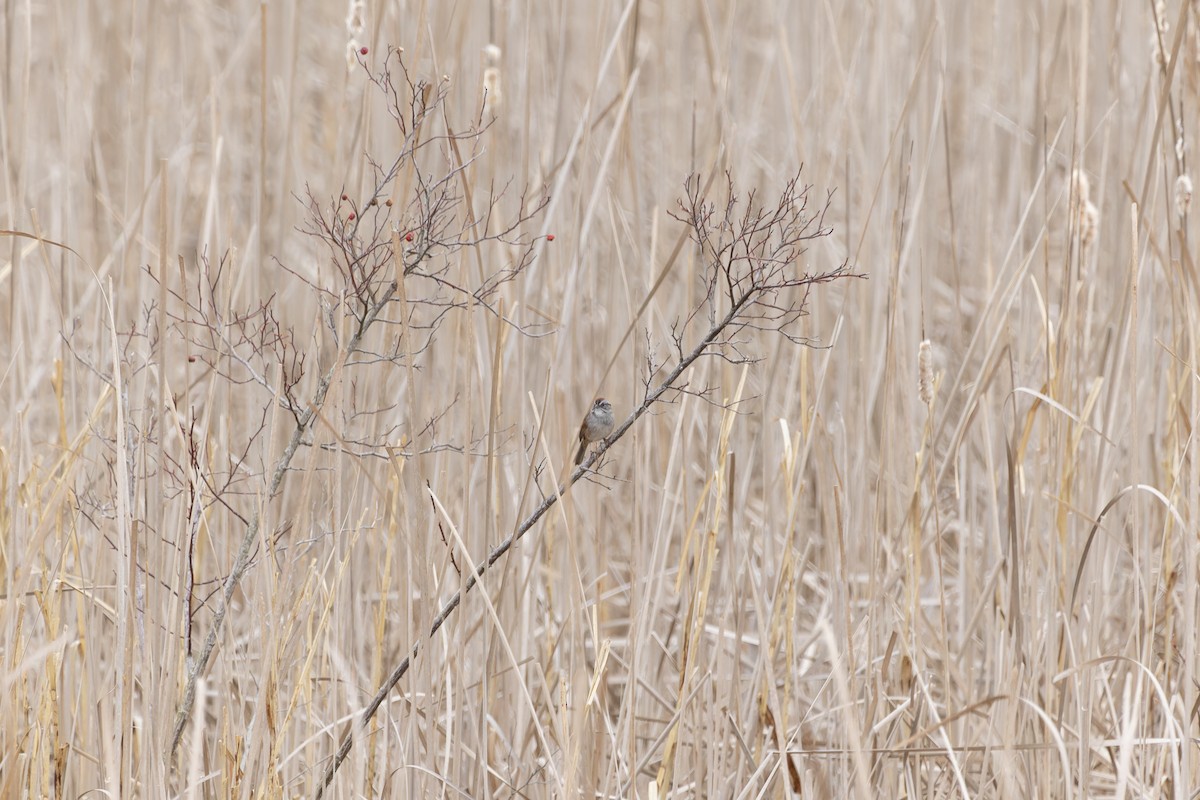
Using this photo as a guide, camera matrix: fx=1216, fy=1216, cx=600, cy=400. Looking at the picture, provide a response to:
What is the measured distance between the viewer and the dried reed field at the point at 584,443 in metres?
1.11

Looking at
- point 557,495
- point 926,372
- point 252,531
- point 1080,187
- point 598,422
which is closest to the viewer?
point 557,495

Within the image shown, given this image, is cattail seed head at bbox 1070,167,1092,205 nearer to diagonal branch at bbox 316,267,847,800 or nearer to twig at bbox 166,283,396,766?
diagonal branch at bbox 316,267,847,800

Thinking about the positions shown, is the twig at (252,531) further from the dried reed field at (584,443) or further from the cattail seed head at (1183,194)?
the cattail seed head at (1183,194)

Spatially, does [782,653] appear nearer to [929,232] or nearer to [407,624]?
[929,232]

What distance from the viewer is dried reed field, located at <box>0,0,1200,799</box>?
1109 millimetres

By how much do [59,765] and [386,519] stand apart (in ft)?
1.37

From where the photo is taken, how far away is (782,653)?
189 centimetres

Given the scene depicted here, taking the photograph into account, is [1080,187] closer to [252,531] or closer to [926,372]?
[926,372]

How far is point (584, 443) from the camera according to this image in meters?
1.54

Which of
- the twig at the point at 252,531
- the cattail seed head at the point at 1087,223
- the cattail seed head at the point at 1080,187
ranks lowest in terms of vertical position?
the twig at the point at 252,531

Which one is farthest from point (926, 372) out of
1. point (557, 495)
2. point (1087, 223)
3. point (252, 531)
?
point (252, 531)

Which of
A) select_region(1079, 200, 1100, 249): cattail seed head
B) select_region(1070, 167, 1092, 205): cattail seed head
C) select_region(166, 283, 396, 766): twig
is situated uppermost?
select_region(1070, 167, 1092, 205): cattail seed head

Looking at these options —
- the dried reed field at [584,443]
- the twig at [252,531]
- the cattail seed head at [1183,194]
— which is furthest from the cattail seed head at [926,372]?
the twig at [252,531]

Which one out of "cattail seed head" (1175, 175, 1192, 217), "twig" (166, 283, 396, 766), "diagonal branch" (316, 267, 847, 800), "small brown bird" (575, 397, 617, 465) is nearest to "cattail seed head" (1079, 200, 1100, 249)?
"cattail seed head" (1175, 175, 1192, 217)
